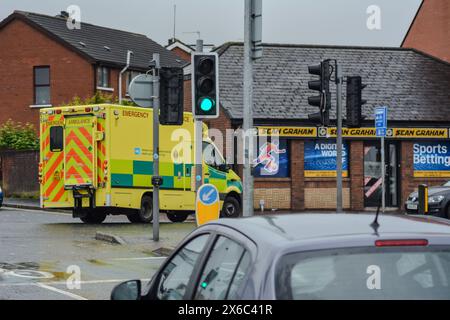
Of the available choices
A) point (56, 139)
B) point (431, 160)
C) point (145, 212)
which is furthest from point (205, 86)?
point (431, 160)

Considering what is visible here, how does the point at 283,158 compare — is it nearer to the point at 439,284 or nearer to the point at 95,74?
the point at 95,74

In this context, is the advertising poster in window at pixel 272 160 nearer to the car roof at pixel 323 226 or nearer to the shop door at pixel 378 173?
the shop door at pixel 378 173

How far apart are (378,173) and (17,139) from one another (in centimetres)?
1478

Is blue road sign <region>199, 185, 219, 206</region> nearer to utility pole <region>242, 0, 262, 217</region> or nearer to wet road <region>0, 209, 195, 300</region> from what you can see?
utility pole <region>242, 0, 262, 217</region>

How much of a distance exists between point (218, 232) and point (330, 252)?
895 mm

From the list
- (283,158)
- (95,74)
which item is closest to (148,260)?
(283,158)

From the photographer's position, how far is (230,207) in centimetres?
2600

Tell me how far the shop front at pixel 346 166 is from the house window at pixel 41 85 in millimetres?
15932

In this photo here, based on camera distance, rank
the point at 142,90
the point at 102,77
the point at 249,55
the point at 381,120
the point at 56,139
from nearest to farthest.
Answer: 1. the point at 249,55
2. the point at 142,90
3. the point at 56,139
4. the point at 381,120
5. the point at 102,77

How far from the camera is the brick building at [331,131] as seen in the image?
31.8 m

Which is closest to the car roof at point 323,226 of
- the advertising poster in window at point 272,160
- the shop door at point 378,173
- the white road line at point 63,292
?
the white road line at point 63,292

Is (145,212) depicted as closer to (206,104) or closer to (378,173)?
(206,104)

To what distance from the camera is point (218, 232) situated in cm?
470
